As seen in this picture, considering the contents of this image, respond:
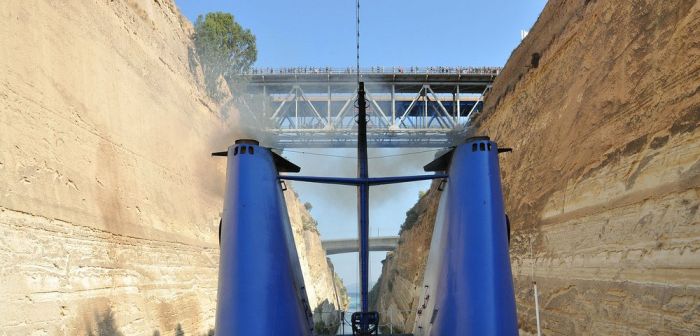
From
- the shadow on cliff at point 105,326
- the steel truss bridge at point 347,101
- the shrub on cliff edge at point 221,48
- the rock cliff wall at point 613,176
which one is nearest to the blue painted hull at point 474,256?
the rock cliff wall at point 613,176

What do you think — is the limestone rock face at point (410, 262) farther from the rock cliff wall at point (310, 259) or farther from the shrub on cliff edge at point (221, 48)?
the shrub on cliff edge at point (221, 48)

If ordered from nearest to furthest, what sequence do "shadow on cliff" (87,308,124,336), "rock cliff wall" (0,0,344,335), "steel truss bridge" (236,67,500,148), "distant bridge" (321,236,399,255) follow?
"rock cliff wall" (0,0,344,335), "shadow on cliff" (87,308,124,336), "steel truss bridge" (236,67,500,148), "distant bridge" (321,236,399,255)

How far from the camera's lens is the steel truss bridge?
133 ft

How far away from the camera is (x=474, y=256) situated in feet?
22.2

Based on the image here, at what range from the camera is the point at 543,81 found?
1947 cm

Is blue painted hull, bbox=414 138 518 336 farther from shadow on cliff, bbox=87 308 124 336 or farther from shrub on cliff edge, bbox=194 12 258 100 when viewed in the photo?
shrub on cliff edge, bbox=194 12 258 100

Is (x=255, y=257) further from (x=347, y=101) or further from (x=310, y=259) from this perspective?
(x=310, y=259)

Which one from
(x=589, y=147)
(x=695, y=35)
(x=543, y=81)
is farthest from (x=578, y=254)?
(x=543, y=81)

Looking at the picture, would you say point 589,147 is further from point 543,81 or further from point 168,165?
point 168,165

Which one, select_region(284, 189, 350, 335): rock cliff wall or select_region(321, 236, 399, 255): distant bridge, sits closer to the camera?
select_region(284, 189, 350, 335): rock cliff wall

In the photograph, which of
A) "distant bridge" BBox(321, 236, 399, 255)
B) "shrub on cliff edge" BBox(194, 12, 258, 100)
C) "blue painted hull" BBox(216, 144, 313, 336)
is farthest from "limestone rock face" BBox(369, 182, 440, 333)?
"distant bridge" BBox(321, 236, 399, 255)

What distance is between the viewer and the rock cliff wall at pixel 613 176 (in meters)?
9.04

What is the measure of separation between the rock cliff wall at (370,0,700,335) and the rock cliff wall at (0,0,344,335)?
35.6ft

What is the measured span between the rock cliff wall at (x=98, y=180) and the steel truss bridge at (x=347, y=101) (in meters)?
17.1
